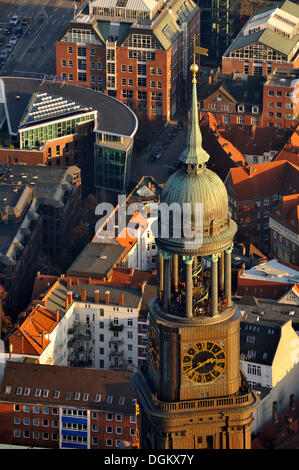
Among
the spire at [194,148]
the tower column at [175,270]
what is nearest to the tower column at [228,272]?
the tower column at [175,270]

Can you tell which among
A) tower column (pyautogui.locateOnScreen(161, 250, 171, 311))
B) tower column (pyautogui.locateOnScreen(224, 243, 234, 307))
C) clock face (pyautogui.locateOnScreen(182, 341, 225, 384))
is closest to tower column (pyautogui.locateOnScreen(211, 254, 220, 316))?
tower column (pyautogui.locateOnScreen(224, 243, 234, 307))

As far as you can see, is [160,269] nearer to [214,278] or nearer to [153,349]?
[214,278]

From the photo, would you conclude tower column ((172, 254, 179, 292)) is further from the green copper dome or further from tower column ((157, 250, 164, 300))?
the green copper dome

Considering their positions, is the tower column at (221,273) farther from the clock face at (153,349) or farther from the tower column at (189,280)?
the clock face at (153,349)

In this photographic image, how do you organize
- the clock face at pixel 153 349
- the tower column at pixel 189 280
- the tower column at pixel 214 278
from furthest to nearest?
the clock face at pixel 153 349 → the tower column at pixel 214 278 → the tower column at pixel 189 280

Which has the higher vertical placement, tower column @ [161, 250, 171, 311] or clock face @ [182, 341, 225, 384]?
tower column @ [161, 250, 171, 311]
